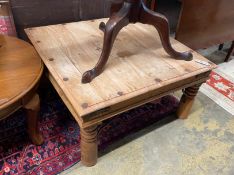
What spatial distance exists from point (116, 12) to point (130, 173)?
717 mm

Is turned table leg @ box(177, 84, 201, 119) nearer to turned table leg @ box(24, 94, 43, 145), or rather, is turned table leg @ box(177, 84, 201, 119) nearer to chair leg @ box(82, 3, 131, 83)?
chair leg @ box(82, 3, 131, 83)

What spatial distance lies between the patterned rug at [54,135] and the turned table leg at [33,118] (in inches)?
2.1

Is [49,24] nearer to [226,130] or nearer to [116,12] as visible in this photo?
[116,12]

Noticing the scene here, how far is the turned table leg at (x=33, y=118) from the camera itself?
876 mm

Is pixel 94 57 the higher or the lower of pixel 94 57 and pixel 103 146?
the higher

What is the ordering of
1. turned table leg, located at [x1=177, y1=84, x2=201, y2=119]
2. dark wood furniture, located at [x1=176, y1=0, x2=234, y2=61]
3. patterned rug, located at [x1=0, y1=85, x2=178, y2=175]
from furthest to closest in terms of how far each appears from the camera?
dark wood furniture, located at [x1=176, y1=0, x2=234, y2=61], turned table leg, located at [x1=177, y1=84, x2=201, y2=119], patterned rug, located at [x1=0, y1=85, x2=178, y2=175]

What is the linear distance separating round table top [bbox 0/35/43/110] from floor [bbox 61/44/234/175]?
1.44 feet

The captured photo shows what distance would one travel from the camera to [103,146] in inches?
44.2

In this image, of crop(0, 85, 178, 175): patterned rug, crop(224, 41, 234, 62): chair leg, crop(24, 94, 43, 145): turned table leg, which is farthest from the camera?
crop(224, 41, 234, 62): chair leg

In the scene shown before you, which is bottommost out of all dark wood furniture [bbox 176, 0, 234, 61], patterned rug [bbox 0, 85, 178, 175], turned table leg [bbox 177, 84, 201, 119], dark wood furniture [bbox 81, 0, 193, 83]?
patterned rug [bbox 0, 85, 178, 175]

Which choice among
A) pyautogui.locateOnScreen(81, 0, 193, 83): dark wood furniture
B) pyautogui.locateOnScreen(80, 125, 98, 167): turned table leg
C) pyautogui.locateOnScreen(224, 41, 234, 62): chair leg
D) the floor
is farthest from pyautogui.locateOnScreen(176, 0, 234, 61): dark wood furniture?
pyautogui.locateOnScreen(80, 125, 98, 167): turned table leg

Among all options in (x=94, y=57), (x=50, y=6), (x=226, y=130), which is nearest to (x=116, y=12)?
(x=94, y=57)

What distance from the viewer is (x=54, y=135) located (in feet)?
3.76

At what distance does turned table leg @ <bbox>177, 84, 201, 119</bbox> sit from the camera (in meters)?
1.16
